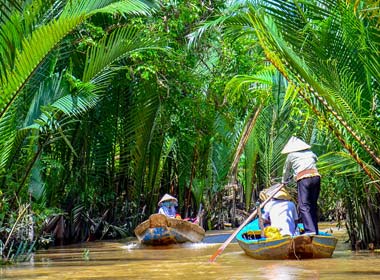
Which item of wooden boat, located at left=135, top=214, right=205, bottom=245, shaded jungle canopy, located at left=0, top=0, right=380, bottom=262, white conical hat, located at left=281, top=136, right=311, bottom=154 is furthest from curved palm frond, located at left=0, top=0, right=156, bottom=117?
wooden boat, located at left=135, top=214, right=205, bottom=245

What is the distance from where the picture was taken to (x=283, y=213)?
399 inches

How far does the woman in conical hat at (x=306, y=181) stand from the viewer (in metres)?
9.82

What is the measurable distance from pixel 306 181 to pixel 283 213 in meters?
0.52

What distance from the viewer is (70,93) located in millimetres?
11156

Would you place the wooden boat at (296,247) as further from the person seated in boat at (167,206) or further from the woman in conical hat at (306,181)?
the person seated in boat at (167,206)

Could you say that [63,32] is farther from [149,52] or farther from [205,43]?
[205,43]

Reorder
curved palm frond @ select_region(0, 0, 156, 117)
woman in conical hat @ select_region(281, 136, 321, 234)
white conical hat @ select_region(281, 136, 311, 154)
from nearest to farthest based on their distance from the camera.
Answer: curved palm frond @ select_region(0, 0, 156, 117) < woman in conical hat @ select_region(281, 136, 321, 234) < white conical hat @ select_region(281, 136, 311, 154)

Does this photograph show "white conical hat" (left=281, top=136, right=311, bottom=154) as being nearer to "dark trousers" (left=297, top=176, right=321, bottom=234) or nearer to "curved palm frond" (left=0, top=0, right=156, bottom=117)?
"dark trousers" (left=297, top=176, right=321, bottom=234)

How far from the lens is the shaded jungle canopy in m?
8.60

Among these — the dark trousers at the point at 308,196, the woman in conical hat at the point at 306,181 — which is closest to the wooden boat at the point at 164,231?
the woman in conical hat at the point at 306,181

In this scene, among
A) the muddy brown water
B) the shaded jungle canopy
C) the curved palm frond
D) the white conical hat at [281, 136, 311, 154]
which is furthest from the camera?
the white conical hat at [281, 136, 311, 154]

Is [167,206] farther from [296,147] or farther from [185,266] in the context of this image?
[185,266]

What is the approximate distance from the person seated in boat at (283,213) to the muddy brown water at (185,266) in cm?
59

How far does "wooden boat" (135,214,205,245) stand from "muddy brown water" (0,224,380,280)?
Result: 5.11 ft
